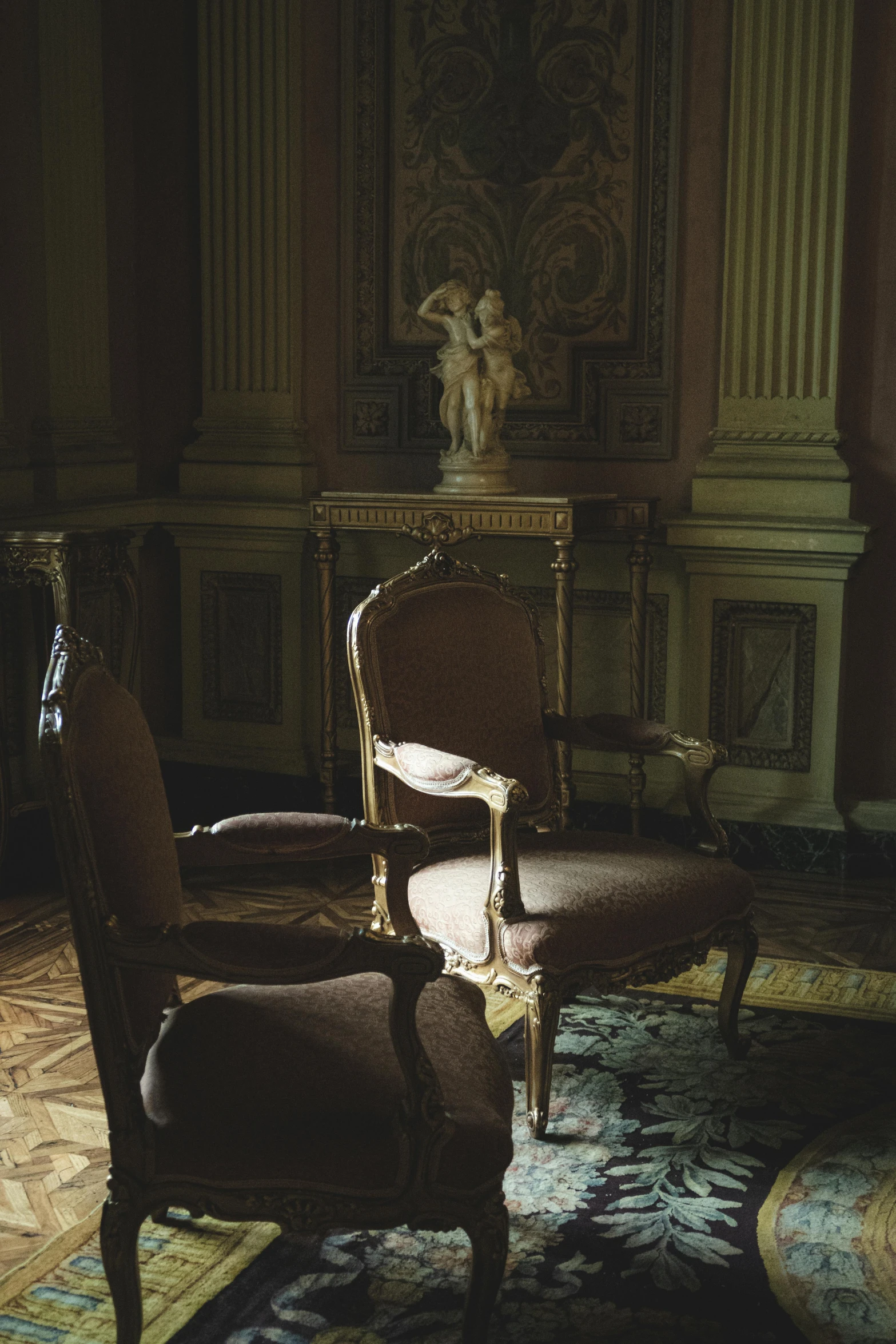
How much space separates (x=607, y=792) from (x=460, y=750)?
1.49 metres

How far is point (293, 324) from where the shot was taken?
4.43 metres

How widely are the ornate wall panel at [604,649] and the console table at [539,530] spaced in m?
0.11

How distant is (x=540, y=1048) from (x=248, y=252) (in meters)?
2.90

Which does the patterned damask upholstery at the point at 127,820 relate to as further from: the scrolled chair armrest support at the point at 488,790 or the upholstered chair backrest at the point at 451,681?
the upholstered chair backrest at the point at 451,681

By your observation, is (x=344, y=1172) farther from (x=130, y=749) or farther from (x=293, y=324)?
(x=293, y=324)

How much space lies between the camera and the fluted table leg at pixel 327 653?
409 cm

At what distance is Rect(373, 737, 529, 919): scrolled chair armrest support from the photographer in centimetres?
239

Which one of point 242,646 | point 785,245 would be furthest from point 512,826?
point 242,646

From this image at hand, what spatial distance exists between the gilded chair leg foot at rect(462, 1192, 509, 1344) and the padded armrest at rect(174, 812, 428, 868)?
1.93ft

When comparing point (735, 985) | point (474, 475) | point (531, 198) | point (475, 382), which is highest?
point (531, 198)

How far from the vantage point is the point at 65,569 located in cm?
357

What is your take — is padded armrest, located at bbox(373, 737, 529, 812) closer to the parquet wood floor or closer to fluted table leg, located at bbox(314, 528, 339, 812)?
the parquet wood floor

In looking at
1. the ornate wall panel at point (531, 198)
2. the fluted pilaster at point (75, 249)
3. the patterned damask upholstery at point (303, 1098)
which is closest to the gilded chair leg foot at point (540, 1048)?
the patterned damask upholstery at point (303, 1098)

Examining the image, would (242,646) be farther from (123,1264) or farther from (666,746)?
(123,1264)
